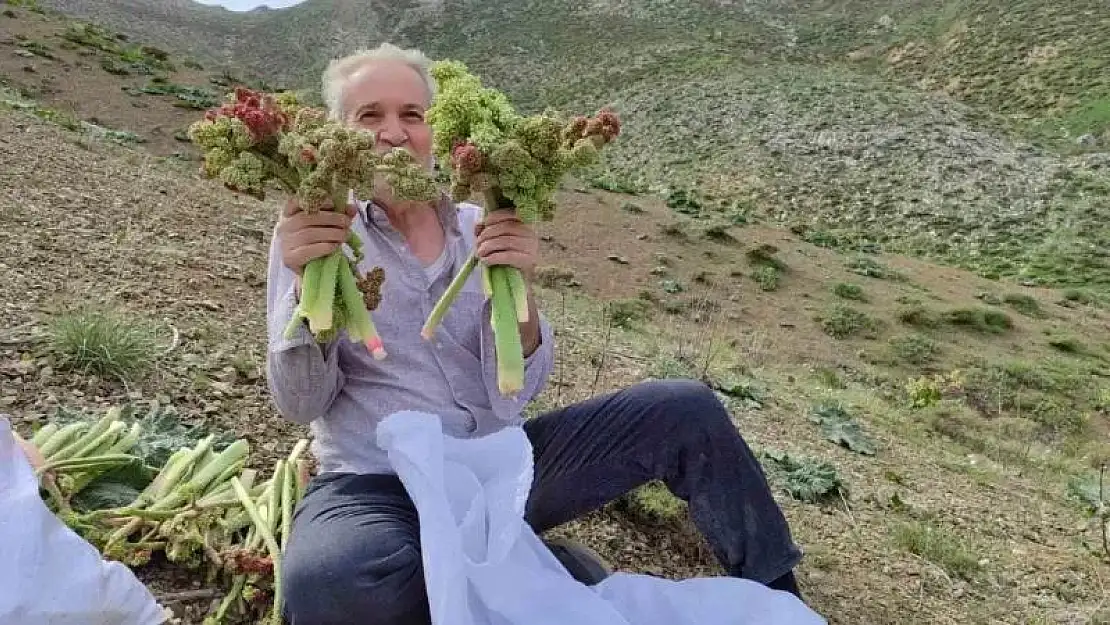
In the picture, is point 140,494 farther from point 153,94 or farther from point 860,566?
point 153,94

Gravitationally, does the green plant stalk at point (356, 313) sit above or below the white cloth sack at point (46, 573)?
above

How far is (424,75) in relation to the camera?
2344mm

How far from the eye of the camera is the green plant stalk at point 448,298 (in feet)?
6.61

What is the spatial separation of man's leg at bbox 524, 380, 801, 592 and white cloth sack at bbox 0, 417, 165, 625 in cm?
102

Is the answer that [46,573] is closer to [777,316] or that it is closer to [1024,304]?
[777,316]

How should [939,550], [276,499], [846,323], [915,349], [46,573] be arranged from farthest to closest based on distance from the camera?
[846,323] → [915,349] → [939,550] → [276,499] → [46,573]

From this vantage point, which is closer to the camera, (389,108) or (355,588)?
(355,588)

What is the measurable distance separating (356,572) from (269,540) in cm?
52

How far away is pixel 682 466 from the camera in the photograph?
7.36ft

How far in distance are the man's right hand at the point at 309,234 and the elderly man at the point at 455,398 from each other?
0.12 meters

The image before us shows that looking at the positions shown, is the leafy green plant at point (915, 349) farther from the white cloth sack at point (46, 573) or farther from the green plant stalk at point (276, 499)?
the white cloth sack at point (46, 573)

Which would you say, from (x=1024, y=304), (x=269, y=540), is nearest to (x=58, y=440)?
(x=269, y=540)

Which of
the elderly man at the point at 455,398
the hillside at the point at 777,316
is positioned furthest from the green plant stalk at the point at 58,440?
the elderly man at the point at 455,398

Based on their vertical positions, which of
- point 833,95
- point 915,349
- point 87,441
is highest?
point 833,95
